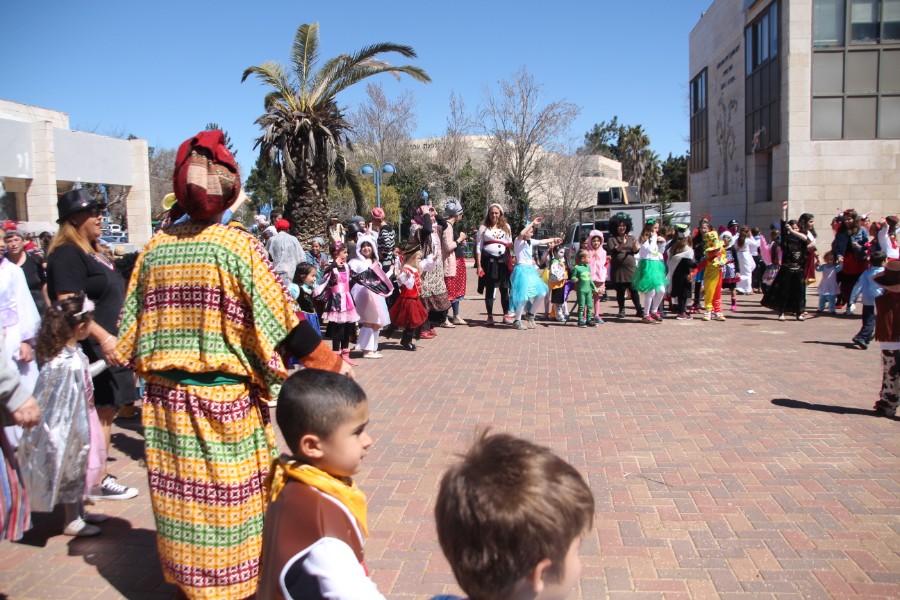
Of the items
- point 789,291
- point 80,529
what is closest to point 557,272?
point 789,291

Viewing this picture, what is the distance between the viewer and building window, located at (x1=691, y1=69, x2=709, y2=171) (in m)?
36.0

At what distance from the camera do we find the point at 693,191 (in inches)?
1534

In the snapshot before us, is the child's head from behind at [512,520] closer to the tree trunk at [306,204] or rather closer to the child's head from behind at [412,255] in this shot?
the child's head from behind at [412,255]

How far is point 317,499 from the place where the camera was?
1.98 m

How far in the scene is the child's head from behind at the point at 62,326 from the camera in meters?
3.78

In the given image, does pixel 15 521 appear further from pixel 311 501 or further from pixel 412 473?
pixel 412 473

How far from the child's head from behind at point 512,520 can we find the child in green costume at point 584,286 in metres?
10.4

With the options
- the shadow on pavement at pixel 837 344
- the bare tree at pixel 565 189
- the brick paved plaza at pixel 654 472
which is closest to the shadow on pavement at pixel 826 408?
the brick paved plaza at pixel 654 472

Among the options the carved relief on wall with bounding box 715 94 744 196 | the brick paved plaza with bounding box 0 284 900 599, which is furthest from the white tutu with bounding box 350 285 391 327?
the carved relief on wall with bounding box 715 94 744 196

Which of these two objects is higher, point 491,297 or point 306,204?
point 306,204

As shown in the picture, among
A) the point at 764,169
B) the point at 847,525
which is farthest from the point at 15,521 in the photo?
the point at 764,169

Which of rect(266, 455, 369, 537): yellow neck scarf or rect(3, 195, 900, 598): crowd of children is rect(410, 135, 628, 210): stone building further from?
rect(266, 455, 369, 537): yellow neck scarf

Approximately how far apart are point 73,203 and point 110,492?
1.86 m

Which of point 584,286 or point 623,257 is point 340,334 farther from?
point 623,257
